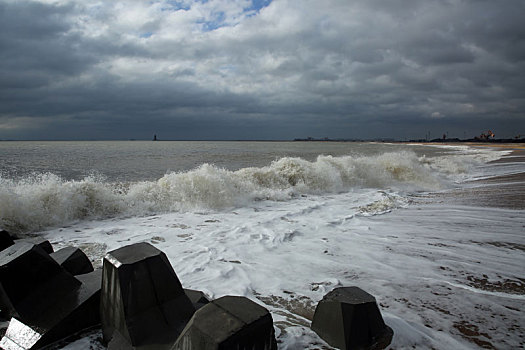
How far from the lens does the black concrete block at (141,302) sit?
202 centimetres

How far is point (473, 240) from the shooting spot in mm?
4863

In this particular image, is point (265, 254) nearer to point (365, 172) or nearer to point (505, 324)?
point (505, 324)

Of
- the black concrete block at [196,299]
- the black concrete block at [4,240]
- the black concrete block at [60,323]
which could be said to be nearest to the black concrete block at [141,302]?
the black concrete block at [196,299]

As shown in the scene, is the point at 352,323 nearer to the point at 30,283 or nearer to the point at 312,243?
the point at 30,283

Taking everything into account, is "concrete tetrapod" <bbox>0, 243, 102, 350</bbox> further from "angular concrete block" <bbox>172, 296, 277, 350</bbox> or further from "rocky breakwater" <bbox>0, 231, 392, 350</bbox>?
"angular concrete block" <bbox>172, 296, 277, 350</bbox>

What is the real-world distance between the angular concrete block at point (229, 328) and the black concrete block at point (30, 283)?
1306 millimetres

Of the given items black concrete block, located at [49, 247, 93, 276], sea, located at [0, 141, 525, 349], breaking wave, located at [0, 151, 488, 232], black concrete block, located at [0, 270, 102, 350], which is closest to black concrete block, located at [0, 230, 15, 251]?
black concrete block, located at [49, 247, 93, 276]

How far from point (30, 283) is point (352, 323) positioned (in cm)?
253

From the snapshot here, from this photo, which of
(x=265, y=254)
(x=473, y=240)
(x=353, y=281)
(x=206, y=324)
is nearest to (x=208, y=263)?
(x=265, y=254)

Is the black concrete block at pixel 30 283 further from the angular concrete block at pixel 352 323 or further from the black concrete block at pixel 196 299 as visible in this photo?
the angular concrete block at pixel 352 323

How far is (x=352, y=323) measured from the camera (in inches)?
87.3

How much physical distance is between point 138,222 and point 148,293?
4.93 metres

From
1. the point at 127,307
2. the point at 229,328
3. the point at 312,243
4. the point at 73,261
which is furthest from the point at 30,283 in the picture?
the point at 312,243

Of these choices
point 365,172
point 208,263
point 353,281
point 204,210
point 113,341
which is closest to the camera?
point 113,341
